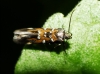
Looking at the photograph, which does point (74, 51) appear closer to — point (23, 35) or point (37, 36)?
A: point (37, 36)

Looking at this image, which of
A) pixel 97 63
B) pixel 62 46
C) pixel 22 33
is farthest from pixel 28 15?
pixel 97 63

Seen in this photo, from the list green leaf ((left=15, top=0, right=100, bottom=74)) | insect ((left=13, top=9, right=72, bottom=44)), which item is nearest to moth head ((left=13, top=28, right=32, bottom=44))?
insect ((left=13, top=9, right=72, bottom=44))

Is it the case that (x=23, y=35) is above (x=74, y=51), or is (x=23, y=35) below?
above

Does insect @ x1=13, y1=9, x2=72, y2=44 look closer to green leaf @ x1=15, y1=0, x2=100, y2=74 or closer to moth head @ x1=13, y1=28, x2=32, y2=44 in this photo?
moth head @ x1=13, y1=28, x2=32, y2=44

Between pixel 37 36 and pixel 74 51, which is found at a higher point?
pixel 37 36

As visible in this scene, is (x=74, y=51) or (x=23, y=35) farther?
(x=23, y=35)

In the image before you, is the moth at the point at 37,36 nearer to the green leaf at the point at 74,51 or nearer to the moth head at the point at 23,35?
the moth head at the point at 23,35

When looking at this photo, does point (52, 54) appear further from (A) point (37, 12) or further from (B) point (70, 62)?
(A) point (37, 12)

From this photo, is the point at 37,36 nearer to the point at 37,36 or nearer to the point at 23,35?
the point at 37,36

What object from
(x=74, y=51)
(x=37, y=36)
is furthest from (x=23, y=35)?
(x=74, y=51)
